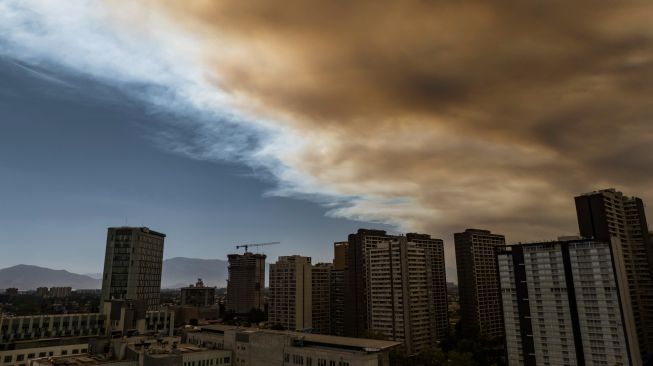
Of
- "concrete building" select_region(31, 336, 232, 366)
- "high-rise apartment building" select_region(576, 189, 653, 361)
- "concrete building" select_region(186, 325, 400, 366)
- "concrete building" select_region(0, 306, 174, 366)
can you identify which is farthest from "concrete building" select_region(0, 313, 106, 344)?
"high-rise apartment building" select_region(576, 189, 653, 361)

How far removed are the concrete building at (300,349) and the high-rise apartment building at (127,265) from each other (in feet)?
276

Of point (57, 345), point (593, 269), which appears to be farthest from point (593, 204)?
point (57, 345)

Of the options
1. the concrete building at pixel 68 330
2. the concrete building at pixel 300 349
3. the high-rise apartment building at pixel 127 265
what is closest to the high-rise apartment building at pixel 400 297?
the concrete building at pixel 300 349

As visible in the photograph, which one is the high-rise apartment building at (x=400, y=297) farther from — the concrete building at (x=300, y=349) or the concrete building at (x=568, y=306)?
the concrete building at (x=300, y=349)

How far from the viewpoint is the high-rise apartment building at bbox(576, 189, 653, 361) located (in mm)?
136250

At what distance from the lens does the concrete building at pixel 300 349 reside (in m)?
83.8

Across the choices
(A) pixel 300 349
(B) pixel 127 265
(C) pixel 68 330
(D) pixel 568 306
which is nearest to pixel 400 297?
(D) pixel 568 306

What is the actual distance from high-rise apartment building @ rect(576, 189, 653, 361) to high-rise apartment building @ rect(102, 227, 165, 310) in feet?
588

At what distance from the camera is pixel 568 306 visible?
109375 millimetres

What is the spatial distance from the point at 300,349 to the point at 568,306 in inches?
2862

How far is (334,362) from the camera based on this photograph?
84.3m

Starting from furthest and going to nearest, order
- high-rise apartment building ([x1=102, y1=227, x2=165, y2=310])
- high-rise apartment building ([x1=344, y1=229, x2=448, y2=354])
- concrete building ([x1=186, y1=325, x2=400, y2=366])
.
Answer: high-rise apartment building ([x1=102, y1=227, x2=165, y2=310]), high-rise apartment building ([x1=344, y1=229, x2=448, y2=354]), concrete building ([x1=186, y1=325, x2=400, y2=366])

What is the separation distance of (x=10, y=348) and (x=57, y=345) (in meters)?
10.8

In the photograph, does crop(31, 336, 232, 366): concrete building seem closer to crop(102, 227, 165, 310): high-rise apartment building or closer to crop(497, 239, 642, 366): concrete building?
crop(102, 227, 165, 310): high-rise apartment building
